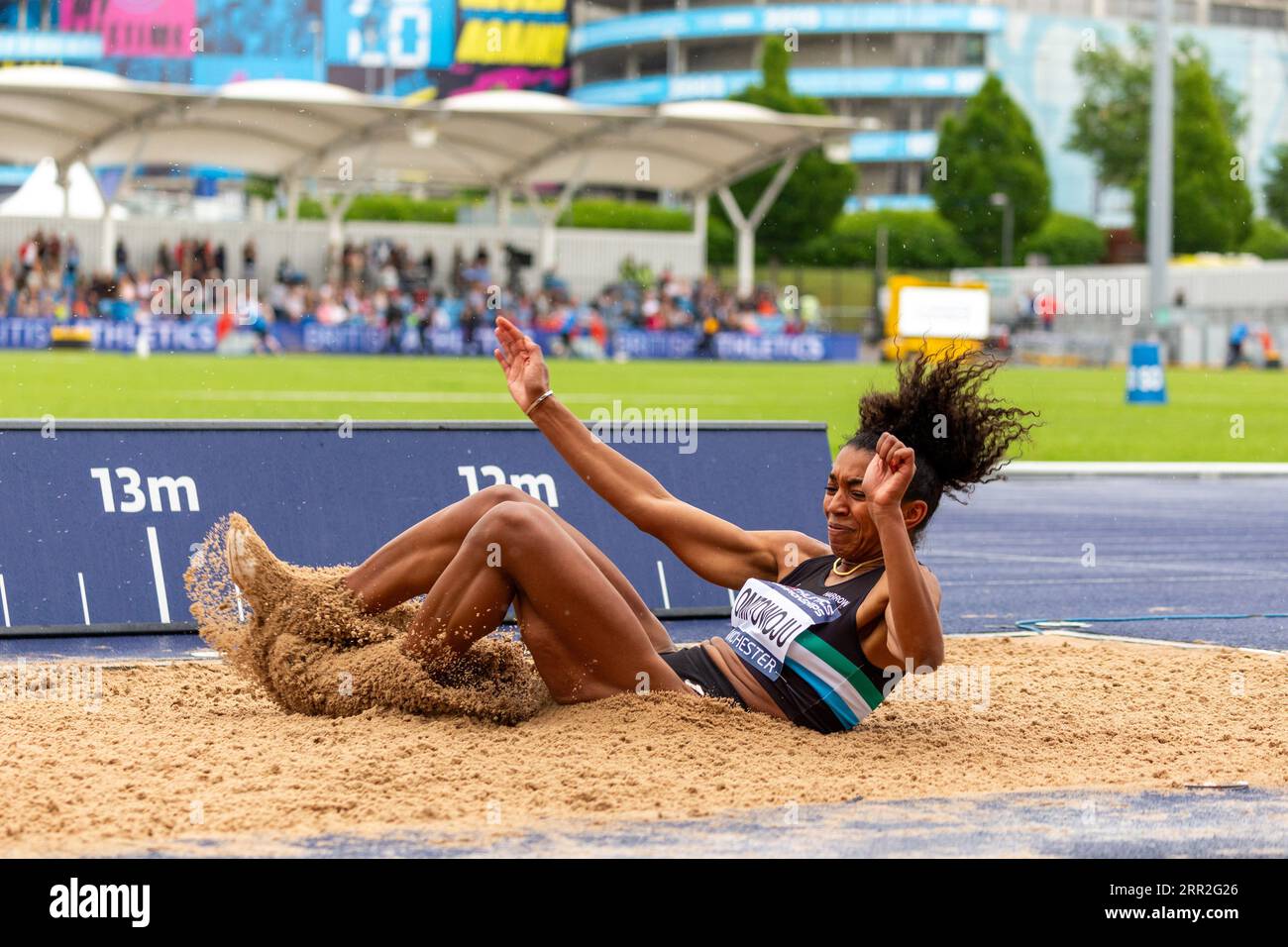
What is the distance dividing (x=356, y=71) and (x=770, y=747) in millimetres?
93243

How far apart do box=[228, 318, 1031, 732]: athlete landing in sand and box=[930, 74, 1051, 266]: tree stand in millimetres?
72191

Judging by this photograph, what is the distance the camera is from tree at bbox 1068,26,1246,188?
90188mm

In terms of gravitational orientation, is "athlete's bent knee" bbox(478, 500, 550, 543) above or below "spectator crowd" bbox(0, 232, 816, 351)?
below

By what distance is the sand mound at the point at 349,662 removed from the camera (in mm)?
6145

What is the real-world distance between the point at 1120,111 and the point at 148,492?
88.7 metres

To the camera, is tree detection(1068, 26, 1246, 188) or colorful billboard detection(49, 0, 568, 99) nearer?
tree detection(1068, 26, 1246, 188)

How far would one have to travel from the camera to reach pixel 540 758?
5637mm

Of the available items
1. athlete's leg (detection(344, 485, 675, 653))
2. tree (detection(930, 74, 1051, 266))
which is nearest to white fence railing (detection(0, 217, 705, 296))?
tree (detection(930, 74, 1051, 266))

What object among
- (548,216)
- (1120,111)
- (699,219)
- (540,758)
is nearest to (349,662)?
(540,758)

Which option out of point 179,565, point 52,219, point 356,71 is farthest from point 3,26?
point 179,565

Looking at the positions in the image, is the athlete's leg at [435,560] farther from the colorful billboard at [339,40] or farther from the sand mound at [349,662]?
the colorful billboard at [339,40]

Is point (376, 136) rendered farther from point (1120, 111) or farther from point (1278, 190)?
point (1278, 190)

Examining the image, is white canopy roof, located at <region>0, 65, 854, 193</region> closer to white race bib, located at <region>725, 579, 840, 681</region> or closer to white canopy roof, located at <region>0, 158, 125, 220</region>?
white canopy roof, located at <region>0, 158, 125, 220</region>
